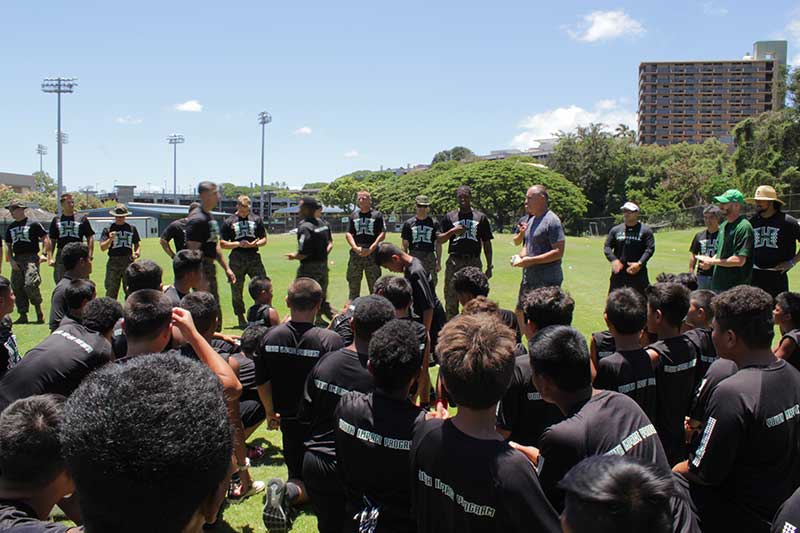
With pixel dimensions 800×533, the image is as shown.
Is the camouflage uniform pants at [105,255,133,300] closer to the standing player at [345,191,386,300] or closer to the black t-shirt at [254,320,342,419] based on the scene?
the standing player at [345,191,386,300]

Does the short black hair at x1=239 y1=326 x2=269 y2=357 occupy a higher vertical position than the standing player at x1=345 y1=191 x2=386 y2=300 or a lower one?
lower

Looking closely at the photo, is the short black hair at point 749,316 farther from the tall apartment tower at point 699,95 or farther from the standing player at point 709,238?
the tall apartment tower at point 699,95

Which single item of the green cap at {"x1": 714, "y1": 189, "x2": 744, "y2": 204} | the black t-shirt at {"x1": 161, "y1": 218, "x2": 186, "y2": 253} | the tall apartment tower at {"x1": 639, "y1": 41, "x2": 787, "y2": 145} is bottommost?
the black t-shirt at {"x1": 161, "y1": 218, "x2": 186, "y2": 253}

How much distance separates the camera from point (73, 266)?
7184 mm

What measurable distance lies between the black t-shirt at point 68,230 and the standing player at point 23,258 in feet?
0.86

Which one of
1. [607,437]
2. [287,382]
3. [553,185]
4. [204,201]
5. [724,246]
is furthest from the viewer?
[553,185]

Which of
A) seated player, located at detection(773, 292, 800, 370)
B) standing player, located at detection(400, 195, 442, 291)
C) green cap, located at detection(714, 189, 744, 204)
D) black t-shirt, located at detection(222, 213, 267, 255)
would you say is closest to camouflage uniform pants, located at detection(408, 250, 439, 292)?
standing player, located at detection(400, 195, 442, 291)

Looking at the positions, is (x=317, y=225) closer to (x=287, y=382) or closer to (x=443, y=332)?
(x=287, y=382)

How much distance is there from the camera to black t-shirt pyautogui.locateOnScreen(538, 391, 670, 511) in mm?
2658

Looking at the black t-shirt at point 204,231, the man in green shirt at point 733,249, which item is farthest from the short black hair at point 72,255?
the man in green shirt at point 733,249

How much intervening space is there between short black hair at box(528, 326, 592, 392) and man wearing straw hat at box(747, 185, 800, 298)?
22.7 ft

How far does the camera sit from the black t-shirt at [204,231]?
9.46 metres

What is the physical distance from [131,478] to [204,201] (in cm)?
867

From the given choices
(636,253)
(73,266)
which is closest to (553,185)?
(636,253)
